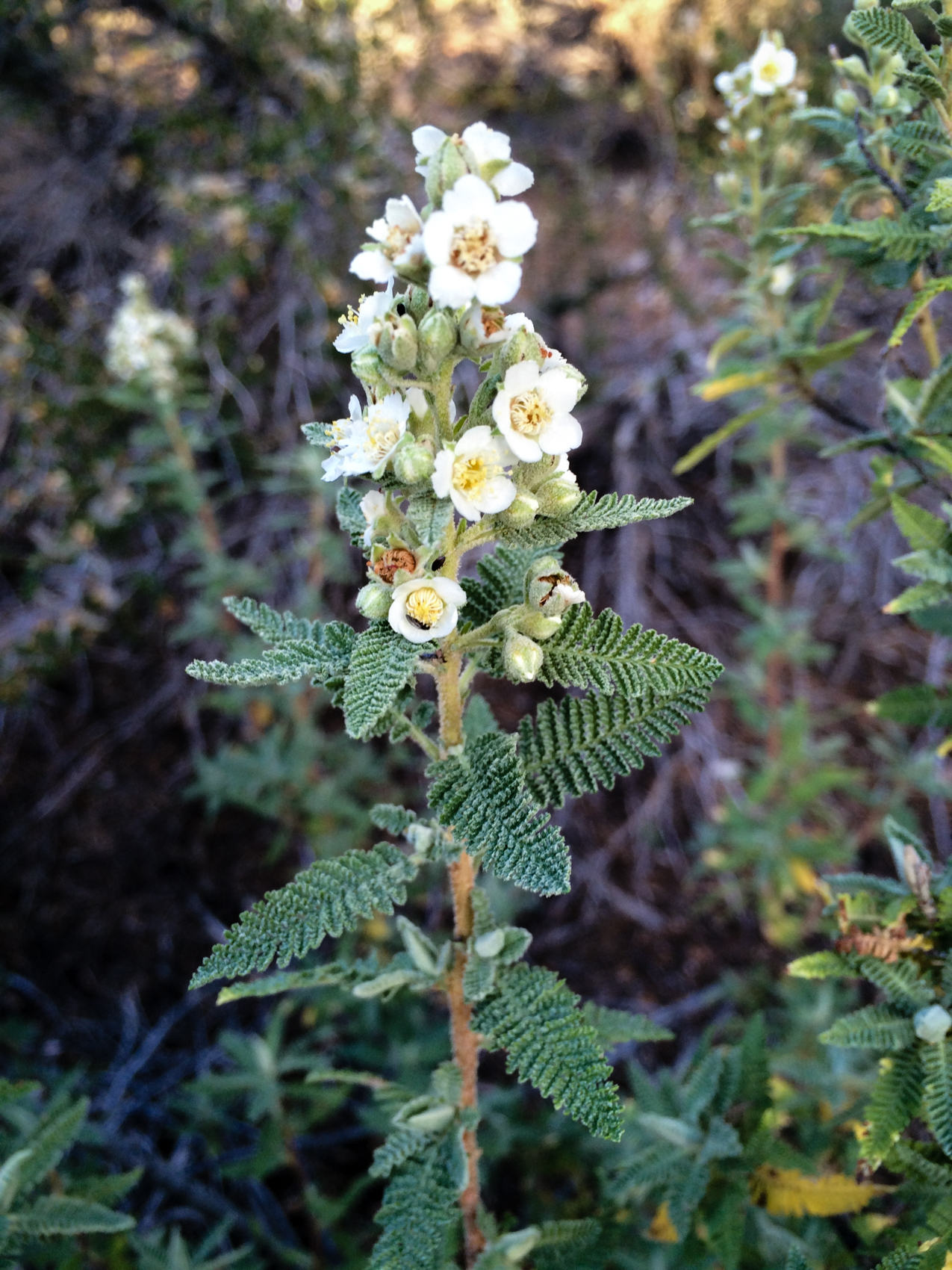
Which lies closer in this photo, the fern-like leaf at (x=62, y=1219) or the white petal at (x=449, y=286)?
the white petal at (x=449, y=286)

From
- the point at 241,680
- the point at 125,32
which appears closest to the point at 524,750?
the point at 241,680

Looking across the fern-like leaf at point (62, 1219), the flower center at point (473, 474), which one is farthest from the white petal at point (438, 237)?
the fern-like leaf at point (62, 1219)

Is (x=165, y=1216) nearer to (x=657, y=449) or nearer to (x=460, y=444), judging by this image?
(x=460, y=444)

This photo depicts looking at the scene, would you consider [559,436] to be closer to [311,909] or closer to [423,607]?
[423,607]

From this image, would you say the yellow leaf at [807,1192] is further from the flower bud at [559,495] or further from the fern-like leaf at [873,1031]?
the flower bud at [559,495]

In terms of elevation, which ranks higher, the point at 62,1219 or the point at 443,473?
the point at 443,473

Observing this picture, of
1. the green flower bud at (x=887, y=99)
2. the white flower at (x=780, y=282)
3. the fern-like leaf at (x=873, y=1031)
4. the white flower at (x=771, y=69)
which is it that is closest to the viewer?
the fern-like leaf at (x=873, y=1031)

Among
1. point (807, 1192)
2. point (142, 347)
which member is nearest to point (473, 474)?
point (807, 1192)
